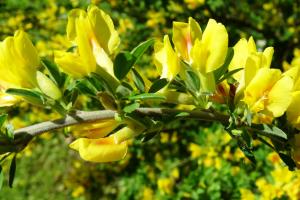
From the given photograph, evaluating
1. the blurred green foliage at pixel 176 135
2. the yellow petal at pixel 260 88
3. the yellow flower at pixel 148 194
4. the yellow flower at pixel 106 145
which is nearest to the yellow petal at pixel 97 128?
the yellow flower at pixel 106 145

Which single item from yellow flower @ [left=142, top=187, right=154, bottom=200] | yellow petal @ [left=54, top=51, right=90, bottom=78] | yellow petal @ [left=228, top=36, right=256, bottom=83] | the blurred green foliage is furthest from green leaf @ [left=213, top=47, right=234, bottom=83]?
yellow flower @ [left=142, top=187, right=154, bottom=200]

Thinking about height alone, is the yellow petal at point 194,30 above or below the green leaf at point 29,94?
above

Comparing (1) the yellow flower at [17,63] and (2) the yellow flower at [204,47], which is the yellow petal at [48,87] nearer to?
(1) the yellow flower at [17,63]

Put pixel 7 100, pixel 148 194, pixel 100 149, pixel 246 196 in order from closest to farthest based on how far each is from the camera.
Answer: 1. pixel 100 149
2. pixel 7 100
3. pixel 246 196
4. pixel 148 194

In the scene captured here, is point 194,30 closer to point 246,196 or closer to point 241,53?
point 241,53

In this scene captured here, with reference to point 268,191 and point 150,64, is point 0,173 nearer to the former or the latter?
point 268,191

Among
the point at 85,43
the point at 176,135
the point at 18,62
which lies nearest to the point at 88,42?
the point at 85,43
